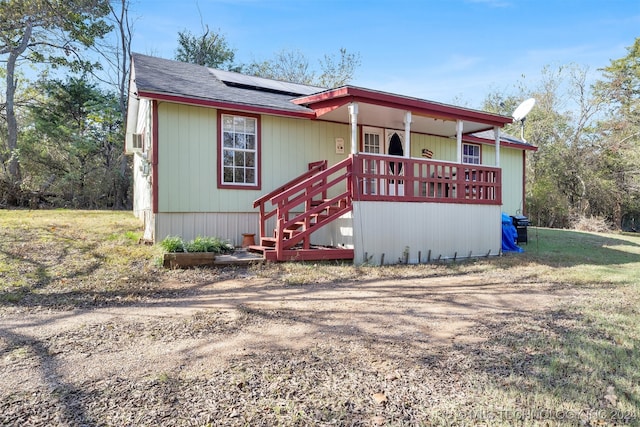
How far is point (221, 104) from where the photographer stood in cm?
785

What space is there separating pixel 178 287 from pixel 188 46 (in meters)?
23.9

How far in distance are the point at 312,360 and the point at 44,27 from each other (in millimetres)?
15649

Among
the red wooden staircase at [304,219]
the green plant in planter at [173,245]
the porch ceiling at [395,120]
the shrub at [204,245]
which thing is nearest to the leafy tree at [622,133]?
the porch ceiling at [395,120]

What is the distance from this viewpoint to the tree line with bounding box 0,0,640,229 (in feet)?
58.3

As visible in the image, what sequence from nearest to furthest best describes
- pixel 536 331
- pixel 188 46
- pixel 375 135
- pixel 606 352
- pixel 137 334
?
pixel 606 352 → pixel 137 334 → pixel 536 331 → pixel 375 135 → pixel 188 46

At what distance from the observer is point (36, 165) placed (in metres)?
19.5

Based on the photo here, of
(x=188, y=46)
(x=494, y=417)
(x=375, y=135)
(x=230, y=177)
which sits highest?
(x=188, y=46)

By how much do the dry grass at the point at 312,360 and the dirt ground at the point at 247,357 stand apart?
0.04ft

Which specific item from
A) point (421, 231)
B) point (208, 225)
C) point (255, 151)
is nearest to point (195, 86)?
point (255, 151)

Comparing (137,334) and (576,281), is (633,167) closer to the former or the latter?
(576,281)

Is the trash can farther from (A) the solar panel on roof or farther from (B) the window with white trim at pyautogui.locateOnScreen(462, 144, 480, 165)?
(A) the solar panel on roof

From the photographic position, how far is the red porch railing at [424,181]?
24.0 feet

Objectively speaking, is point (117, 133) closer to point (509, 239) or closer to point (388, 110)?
point (388, 110)

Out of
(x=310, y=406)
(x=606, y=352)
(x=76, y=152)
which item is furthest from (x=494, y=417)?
(x=76, y=152)
